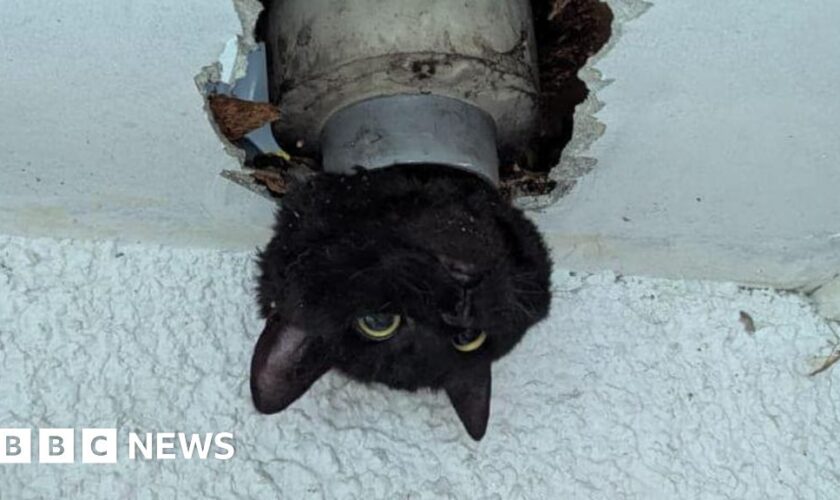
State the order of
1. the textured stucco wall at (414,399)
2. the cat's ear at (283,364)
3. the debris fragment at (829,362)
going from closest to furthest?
the cat's ear at (283,364) < the textured stucco wall at (414,399) < the debris fragment at (829,362)

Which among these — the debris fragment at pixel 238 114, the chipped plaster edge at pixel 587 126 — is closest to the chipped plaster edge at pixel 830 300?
the chipped plaster edge at pixel 587 126

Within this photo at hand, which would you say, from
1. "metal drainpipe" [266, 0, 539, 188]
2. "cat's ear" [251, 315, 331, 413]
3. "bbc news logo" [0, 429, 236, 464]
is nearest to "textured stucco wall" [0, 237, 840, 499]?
"bbc news logo" [0, 429, 236, 464]

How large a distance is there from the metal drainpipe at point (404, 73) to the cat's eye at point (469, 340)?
0.48ft

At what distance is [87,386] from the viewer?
3.85 feet

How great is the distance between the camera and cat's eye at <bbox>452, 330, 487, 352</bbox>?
972mm

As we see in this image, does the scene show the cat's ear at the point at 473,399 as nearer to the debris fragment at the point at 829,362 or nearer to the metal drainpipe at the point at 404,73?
the metal drainpipe at the point at 404,73

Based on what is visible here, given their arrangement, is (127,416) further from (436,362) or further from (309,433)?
(436,362)

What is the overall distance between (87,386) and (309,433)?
250 millimetres

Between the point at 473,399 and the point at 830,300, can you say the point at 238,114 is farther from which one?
the point at 830,300

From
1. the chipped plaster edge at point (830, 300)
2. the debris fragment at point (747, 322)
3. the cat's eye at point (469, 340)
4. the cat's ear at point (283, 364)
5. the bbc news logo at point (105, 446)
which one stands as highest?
the cat's eye at point (469, 340)

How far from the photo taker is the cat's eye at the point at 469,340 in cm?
97

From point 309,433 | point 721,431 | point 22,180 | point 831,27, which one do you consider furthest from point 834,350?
point 22,180

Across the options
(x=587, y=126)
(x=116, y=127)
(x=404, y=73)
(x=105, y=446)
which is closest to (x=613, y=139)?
(x=587, y=126)

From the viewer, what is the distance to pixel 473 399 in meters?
1.13
